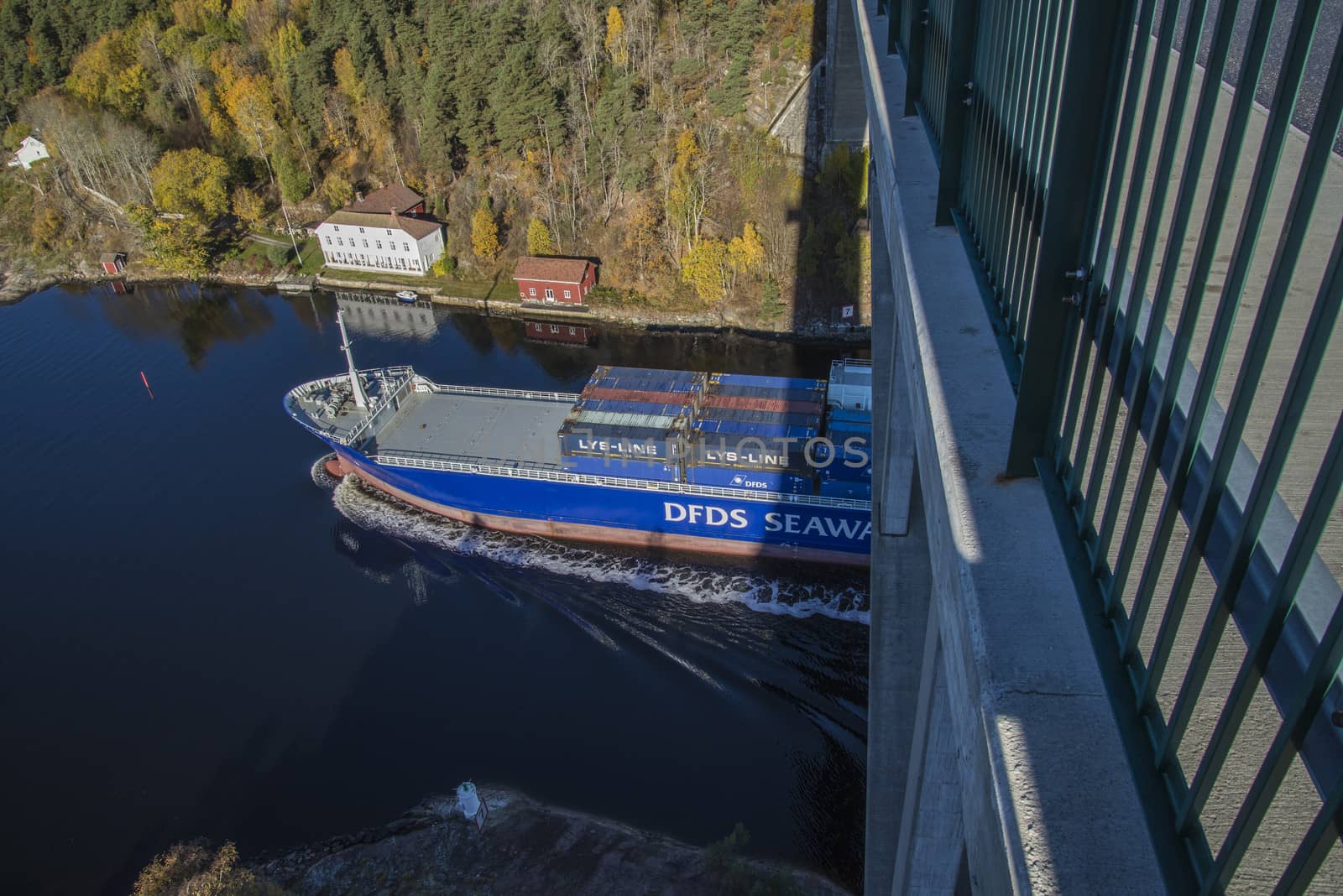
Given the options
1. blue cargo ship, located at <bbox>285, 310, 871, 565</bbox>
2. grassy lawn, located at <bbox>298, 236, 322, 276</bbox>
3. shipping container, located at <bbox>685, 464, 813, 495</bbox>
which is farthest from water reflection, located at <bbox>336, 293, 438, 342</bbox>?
shipping container, located at <bbox>685, 464, 813, 495</bbox>

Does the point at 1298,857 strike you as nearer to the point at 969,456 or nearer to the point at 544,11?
the point at 969,456

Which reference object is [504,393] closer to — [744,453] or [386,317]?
[744,453]

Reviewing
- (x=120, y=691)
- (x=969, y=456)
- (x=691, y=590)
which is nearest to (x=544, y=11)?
(x=691, y=590)

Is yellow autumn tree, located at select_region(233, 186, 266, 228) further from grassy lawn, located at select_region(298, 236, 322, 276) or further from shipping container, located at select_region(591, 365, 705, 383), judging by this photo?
shipping container, located at select_region(591, 365, 705, 383)

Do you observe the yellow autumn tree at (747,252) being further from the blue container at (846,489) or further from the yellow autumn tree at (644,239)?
the blue container at (846,489)

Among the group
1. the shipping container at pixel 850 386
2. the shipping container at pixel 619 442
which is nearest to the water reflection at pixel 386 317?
the shipping container at pixel 619 442

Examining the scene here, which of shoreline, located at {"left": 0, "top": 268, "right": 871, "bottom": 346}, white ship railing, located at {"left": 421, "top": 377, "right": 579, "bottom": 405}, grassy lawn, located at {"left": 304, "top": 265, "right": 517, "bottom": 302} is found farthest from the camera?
grassy lawn, located at {"left": 304, "top": 265, "right": 517, "bottom": 302}
